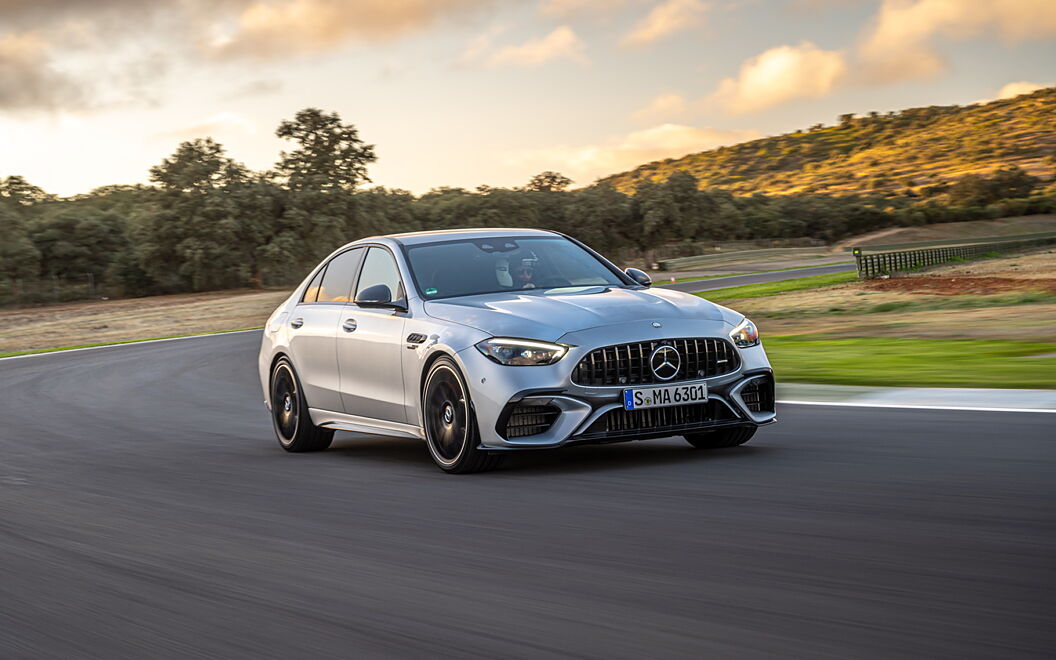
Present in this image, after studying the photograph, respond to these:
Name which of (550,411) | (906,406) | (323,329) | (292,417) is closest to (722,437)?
(550,411)

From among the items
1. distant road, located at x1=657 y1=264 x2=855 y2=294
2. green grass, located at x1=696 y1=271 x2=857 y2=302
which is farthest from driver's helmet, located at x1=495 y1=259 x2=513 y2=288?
distant road, located at x1=657 y1=264 x2=855 y2=294

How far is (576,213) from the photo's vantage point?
9562cm

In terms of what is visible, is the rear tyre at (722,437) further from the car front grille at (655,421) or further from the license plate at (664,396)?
the license plate at (664,396)

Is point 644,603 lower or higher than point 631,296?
lower

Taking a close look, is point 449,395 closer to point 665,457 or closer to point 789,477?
point 665,457

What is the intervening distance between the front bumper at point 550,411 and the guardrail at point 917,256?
40523 millimetres

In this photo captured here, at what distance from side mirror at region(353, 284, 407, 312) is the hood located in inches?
11.1

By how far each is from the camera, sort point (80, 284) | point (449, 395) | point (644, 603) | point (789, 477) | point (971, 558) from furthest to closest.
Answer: point (80, 284)
point (449, 395)
point (789, 477)
point (971, 558)
point (644, 603)

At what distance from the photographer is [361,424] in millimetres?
9219

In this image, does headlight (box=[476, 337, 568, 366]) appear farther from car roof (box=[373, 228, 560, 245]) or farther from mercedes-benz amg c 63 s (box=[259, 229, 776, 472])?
car roof (box=[373, 228, 560, 245])

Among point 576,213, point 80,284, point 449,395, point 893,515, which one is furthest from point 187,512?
point 576,213

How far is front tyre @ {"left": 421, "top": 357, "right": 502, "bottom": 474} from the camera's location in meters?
7.84

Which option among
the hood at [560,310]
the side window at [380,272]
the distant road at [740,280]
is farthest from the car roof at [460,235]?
the distant road at [740,280]

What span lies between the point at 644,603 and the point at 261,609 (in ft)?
4.74
